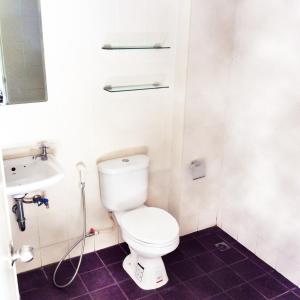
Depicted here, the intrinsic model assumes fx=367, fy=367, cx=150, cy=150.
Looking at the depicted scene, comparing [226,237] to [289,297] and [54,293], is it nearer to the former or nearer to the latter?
[289,297]

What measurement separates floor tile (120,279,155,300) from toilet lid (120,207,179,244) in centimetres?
Answer: 38

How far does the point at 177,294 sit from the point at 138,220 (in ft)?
1.68

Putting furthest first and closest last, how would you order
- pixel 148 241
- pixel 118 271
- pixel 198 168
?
pixel 198 168 < pixel 118 271 < pixel 148 241

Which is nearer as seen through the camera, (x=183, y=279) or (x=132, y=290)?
(x=132, y=290)

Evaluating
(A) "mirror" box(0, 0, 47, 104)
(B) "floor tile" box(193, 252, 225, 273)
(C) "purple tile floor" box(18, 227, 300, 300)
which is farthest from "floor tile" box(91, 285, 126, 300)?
(A) "mirror" box(0, 0, 47, 104)

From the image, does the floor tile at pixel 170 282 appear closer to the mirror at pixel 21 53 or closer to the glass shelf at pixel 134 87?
the glass shelf at pixel 134 87

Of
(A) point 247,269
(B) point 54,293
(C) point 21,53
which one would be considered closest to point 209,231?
(A) point 247,269

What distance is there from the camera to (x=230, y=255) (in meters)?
2.62

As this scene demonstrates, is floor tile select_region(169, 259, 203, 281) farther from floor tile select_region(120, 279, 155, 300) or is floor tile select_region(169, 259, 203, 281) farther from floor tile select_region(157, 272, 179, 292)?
floor tile select_region(120, 279, 155, 300)

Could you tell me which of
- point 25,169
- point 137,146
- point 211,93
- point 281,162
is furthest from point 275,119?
point 25,169

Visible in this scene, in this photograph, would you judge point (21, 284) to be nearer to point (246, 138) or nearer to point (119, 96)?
point (119, 96)

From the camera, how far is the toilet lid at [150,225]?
2.12m

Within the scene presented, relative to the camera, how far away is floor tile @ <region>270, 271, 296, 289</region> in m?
2.33

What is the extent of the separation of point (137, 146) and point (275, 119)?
915mm
